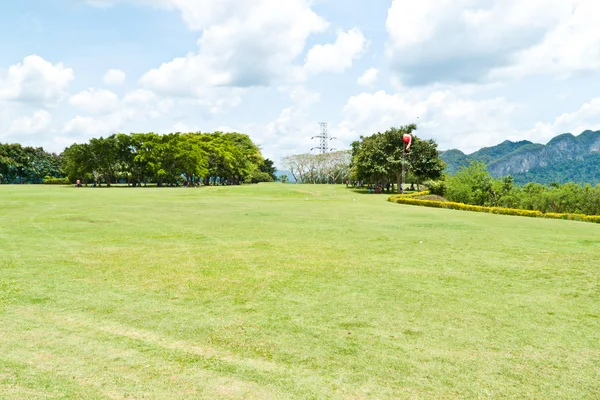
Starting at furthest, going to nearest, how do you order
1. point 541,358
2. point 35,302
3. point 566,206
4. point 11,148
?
point 11,148 < point 566,206 < point 35,302 < point 541,358

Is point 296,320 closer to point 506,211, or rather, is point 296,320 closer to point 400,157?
point 506,211

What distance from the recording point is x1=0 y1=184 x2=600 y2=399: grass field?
475 centimetres

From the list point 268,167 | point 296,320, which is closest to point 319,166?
point 268,167

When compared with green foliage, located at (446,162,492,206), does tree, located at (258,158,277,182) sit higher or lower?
higher

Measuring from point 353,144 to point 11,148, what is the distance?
81.8m

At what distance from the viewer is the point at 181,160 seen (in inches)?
2933

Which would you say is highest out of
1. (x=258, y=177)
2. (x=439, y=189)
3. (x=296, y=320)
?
(x=258, y=177)

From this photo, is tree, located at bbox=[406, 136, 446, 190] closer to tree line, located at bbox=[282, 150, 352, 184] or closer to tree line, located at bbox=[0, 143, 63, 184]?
tree line, located at bbox=[282, 150, 352, 184]

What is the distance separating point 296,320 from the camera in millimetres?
6629

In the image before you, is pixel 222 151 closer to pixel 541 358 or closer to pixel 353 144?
pixel 353 144

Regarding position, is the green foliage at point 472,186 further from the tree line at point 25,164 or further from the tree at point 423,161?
the tree line at point 25,164

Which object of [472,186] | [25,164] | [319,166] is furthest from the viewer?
[319,166]

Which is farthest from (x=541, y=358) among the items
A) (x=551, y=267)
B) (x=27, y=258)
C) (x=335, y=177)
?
(x=335, y=177)

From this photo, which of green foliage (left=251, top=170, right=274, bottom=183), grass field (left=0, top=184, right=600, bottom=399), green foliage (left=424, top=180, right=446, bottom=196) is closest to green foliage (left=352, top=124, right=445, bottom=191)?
green foliage (left=424, top=180, right=446, bottom=196)
